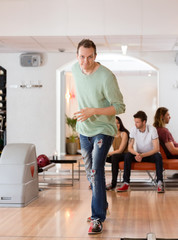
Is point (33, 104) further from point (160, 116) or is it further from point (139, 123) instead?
point (139, 123)

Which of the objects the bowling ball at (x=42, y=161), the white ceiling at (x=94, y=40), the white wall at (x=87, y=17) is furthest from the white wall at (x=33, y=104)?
the bowling ball at (x=42, y=161)

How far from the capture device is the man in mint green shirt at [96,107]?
142 inches

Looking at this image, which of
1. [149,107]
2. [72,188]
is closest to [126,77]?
[149,107]

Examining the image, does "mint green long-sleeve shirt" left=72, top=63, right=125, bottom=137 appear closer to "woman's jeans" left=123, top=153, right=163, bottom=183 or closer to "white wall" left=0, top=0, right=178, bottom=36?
"woman's jeans" left=123, top=153, right=163, bottom=183

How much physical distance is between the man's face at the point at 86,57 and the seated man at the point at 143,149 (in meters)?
2.99

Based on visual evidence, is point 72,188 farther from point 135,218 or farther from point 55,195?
point 135,218

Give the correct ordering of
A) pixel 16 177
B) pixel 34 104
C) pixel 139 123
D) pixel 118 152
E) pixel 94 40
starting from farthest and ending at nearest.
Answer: pixel 34 104 < pixel 94 40 < pixel 118 152 < pixel 139 123 < pixel 16 177

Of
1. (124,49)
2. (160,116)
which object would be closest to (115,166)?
(160,116)

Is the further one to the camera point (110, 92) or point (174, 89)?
point (174, 89)

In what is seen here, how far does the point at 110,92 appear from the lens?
359cm

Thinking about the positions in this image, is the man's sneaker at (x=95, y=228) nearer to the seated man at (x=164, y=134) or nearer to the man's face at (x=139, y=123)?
the man's face at (x=139, y=123)

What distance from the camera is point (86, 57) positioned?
3.62m

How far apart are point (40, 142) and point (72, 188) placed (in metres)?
2.58

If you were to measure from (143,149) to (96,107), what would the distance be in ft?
10.2
